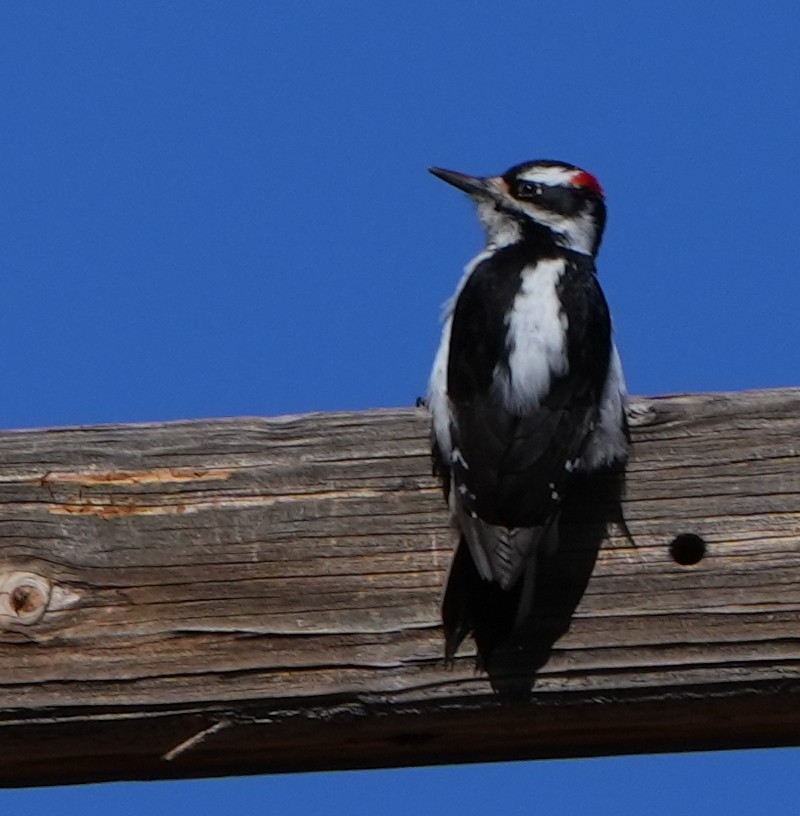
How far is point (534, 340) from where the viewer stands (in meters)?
2.92

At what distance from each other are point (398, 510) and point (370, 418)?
0.17 metres

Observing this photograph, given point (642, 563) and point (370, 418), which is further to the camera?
point (370, 418)

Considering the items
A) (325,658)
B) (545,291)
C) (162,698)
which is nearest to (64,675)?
(162,698)

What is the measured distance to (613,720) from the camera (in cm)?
209

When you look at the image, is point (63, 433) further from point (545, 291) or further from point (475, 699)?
point (545, 291)

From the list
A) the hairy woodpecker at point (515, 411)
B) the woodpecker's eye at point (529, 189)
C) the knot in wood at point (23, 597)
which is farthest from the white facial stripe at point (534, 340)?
the woodpecker's eye at point (529, 189)

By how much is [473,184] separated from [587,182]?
1.45ft

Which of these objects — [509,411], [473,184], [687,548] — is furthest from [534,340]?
[473,184]

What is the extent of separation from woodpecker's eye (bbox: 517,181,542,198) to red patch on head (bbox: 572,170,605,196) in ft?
0.59

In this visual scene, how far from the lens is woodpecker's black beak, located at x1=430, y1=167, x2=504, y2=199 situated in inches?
169

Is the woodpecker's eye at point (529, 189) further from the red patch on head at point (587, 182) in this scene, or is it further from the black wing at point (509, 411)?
the black wing at point (509, 411)

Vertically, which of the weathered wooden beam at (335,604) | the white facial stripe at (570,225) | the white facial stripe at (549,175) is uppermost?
the white facial stripe at (549,175)

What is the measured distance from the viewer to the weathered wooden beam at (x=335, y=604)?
2066mm

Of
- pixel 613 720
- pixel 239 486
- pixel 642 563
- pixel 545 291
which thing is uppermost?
pixel 545 291
